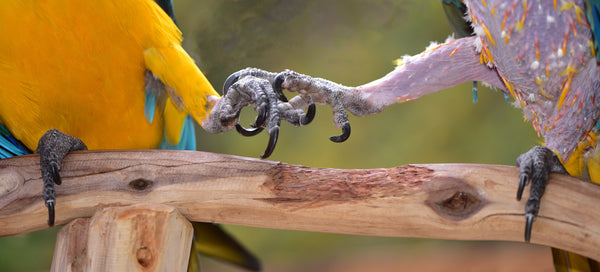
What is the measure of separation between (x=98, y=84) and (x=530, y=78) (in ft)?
2.84

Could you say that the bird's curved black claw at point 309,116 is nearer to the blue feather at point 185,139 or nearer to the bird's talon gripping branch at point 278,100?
the bird's talon gripping branch at point 278,100

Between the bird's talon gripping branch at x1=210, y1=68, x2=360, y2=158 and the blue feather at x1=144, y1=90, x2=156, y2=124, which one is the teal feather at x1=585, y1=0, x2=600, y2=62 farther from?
the blue feather at x1=144, y1=90, x2=156, y2=124

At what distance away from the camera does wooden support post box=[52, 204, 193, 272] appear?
839 millimetres

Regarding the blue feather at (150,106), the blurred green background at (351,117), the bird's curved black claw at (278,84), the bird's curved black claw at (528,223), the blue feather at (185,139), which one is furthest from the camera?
the blurred green background at (351,117)

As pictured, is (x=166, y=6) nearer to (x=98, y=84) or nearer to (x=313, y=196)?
(x=98, y=84)

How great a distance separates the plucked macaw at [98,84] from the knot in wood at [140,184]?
0.13 metres

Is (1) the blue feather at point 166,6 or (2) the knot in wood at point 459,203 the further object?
(1) the blue feather at point 166,6

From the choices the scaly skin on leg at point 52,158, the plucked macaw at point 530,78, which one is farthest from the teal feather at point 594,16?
the scaly skin on leg at point 52,158

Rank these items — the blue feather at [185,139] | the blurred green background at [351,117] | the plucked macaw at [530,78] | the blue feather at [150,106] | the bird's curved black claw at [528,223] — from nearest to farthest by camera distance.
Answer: the bird's curved black claw at [528,223], the plucked macaw at [530,78], the blue feather at [150,106], the blue feather at [185,139], the blurred green background at [351,117]

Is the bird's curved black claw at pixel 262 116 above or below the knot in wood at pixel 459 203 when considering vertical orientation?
above

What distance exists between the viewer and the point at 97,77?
1060 millimetres

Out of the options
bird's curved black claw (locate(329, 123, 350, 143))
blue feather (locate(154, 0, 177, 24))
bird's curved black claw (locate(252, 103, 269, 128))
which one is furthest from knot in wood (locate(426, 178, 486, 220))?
blue feather (locate(154, 0, 177, 24))

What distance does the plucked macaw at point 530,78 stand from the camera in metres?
0.88

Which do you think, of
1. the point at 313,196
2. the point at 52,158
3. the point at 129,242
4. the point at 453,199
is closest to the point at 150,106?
the point at 52,158
